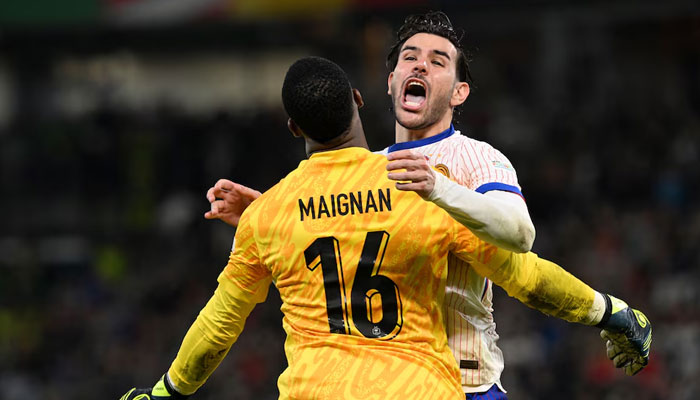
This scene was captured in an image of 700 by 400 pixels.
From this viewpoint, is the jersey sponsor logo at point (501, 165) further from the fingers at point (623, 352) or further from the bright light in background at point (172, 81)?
the bright light in background at point (172, 81)

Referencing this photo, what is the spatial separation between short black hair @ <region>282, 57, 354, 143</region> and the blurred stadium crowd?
7.76 meters

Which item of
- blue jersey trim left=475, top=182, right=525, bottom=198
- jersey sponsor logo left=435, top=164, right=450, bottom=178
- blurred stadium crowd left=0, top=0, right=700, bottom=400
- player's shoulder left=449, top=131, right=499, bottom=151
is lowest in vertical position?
blurred stadium crowd left=0, top=0, right=700, bottom=400

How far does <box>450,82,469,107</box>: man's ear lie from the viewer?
421cm

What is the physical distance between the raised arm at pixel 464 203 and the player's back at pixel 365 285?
17cm

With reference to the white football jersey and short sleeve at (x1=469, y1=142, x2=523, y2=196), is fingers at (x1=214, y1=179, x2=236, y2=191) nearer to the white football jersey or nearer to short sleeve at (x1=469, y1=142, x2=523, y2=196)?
the white football jersey

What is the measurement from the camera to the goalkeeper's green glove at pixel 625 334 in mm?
3953

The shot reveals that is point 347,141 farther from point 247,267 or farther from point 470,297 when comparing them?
point 470,297

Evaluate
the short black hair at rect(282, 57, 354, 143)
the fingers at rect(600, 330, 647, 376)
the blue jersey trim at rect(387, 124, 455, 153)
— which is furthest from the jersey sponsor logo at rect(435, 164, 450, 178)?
the fingers at rect(600, 330, 647, 376)

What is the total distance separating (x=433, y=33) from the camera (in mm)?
4250

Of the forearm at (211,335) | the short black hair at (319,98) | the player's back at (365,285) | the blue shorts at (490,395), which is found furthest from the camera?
the blue shorts at (490,395)

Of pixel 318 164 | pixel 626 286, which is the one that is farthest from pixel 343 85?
pixel 626 286

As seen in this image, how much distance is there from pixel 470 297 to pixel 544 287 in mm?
321

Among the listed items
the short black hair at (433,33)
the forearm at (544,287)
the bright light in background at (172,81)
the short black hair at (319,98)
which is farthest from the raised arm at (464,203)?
the bright light in background at (172,81)

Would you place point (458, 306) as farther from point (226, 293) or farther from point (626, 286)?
point (626, 286)
